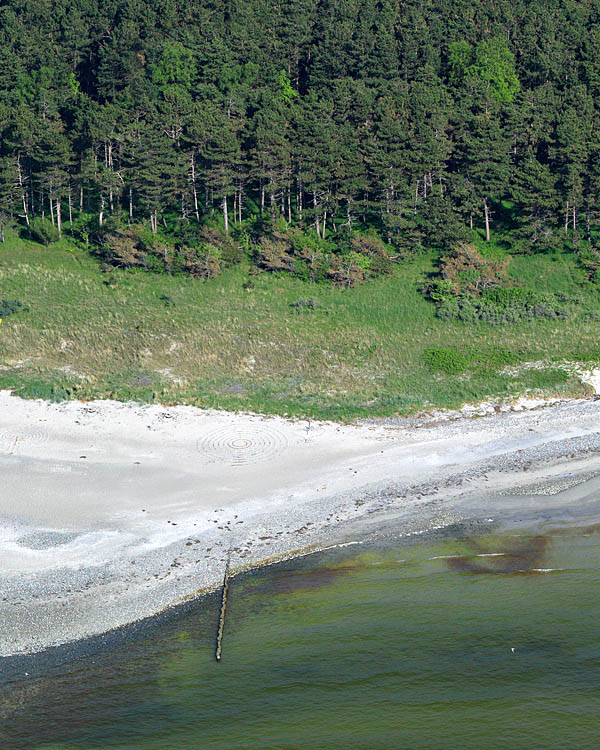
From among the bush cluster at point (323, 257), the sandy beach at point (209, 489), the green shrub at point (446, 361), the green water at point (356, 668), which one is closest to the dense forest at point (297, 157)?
the bush cluster at point (323, 257)

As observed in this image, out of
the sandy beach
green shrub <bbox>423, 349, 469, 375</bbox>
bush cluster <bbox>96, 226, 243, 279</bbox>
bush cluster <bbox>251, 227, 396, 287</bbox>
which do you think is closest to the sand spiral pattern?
the sandy beach

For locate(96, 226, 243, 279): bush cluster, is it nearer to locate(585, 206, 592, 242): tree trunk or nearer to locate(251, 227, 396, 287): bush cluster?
locate(251, 227, 396, 287): bush cluster

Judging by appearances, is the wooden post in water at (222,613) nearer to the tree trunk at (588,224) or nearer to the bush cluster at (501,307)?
the bush cluster at (501,307)

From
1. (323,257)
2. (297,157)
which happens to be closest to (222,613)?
(323,257)

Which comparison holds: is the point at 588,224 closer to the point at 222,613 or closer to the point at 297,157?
the point at 297,157

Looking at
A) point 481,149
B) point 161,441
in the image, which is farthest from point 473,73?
point 161,441

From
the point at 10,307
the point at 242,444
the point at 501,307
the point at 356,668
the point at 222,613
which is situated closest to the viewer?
the point at 356,668

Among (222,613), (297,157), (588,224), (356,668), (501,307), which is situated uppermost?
(297,157)
